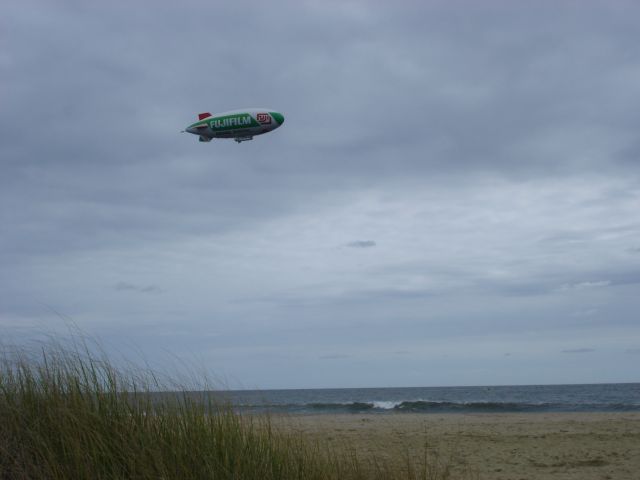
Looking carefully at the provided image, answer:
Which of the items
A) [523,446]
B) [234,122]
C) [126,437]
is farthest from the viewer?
[234,122]

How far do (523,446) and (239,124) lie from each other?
1255 cm

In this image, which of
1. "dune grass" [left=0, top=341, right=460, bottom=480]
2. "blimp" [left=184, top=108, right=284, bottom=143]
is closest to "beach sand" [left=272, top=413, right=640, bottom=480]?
"dune grass" [left=0, top=341, right=460, bottom=480]

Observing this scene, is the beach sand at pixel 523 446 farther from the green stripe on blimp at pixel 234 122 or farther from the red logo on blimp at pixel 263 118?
the red logo on blimp at pixel 263 118

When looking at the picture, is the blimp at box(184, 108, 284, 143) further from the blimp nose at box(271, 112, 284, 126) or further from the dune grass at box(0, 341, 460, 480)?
the dune grass at box(0, 341, 460, 480)

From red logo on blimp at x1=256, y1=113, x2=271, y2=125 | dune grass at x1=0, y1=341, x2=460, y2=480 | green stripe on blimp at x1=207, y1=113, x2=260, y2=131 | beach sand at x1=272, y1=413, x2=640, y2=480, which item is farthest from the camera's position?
red logo on blimp at x1=256, y1=113, x2=271, y2=125

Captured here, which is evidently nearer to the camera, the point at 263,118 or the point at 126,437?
the point at 126,437

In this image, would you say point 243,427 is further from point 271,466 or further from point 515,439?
point 515,439

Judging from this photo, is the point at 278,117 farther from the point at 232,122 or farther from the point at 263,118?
the point at 232,122

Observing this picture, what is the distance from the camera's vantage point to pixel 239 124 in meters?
19.2

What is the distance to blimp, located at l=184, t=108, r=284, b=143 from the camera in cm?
1920

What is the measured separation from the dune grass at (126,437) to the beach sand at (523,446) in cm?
209

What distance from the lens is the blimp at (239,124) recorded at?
63.0 ft

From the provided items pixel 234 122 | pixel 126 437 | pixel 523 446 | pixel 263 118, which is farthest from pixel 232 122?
pixel 126 437

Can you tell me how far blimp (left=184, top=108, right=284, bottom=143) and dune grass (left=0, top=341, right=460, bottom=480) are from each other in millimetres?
12842
